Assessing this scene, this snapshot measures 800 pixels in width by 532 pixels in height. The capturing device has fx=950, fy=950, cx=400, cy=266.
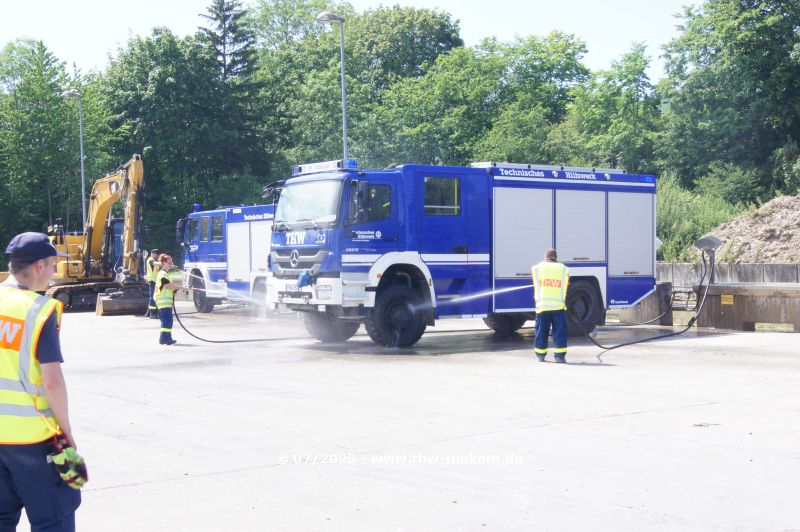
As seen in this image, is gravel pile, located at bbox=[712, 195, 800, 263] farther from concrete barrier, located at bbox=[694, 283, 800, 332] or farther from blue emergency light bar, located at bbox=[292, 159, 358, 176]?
blue emergency light bar, located at bbox=[292, 159, 358, 176]

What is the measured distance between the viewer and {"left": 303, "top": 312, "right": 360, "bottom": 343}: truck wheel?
18.5m

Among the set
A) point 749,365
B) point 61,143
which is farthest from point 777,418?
point 61,143

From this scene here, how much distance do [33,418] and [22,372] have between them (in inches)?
8.5

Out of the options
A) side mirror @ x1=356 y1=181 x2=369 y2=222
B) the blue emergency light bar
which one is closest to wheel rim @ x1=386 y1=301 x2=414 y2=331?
side mirror @ x1=356 y1=181 x2=369 y2=222

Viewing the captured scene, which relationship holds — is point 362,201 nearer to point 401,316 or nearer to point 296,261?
point 296,261

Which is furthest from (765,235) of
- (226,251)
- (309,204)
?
(309,204)

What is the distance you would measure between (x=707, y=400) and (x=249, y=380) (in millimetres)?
5944

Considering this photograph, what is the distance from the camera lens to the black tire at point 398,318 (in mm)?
16812

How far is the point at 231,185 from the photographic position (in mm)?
52406

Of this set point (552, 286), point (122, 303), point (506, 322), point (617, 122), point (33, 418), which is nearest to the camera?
point (33, 418)

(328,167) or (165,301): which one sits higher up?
(328,167)

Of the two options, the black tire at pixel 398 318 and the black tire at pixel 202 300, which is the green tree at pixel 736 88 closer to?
the black tire at pixel 202 300

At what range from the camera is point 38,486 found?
4.18 m

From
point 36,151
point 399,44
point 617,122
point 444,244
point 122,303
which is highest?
point 399,44
